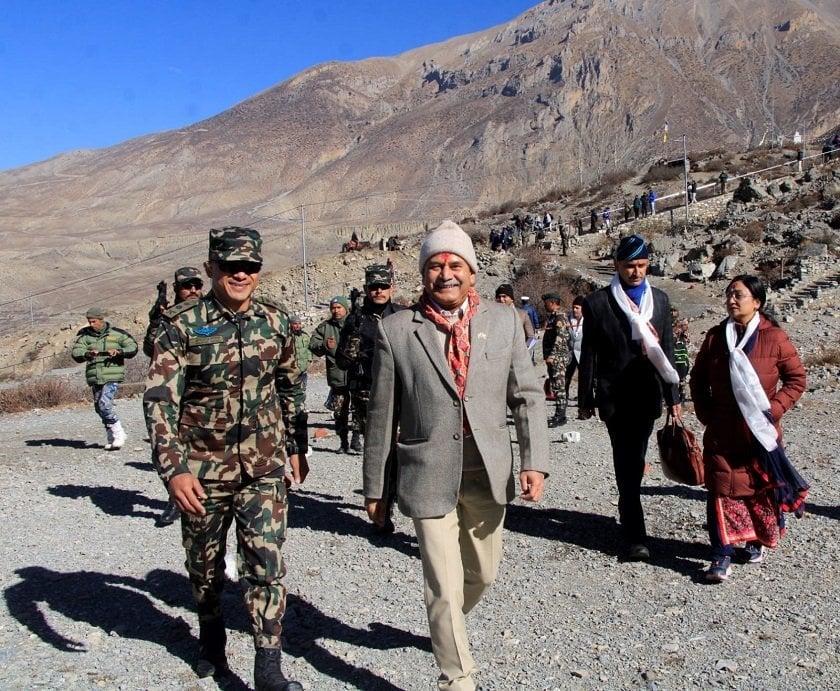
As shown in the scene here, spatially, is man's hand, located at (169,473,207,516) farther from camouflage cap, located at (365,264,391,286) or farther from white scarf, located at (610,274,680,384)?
camouflage cap, located at (365,264,391,286)

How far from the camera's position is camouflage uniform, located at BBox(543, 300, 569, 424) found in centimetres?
956

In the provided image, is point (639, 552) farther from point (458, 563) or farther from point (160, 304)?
point (160, 304)

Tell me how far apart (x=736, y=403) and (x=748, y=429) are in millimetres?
152

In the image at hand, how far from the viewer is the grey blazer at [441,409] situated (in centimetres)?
304

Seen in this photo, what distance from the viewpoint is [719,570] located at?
4332 mm

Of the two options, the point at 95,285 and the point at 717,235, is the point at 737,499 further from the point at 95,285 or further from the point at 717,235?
the point at 95,285

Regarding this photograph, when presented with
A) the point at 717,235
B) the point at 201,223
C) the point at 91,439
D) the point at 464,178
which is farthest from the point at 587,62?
the point at 91,439

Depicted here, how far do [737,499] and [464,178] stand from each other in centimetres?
9307

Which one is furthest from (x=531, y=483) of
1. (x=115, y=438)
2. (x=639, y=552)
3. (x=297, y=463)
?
(x=115, y=438)

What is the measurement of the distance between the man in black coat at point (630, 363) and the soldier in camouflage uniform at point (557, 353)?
15.7ft

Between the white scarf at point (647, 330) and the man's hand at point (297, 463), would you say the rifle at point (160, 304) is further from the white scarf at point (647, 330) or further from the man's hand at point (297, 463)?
the white scarf at point (647, 330)

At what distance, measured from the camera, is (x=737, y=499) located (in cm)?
443

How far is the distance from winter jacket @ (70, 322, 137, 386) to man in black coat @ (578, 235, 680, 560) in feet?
18.3

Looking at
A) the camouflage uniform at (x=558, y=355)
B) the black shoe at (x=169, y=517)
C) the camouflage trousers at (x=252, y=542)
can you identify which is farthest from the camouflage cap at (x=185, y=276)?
the camouflage uniform at (x=558, y=355)
